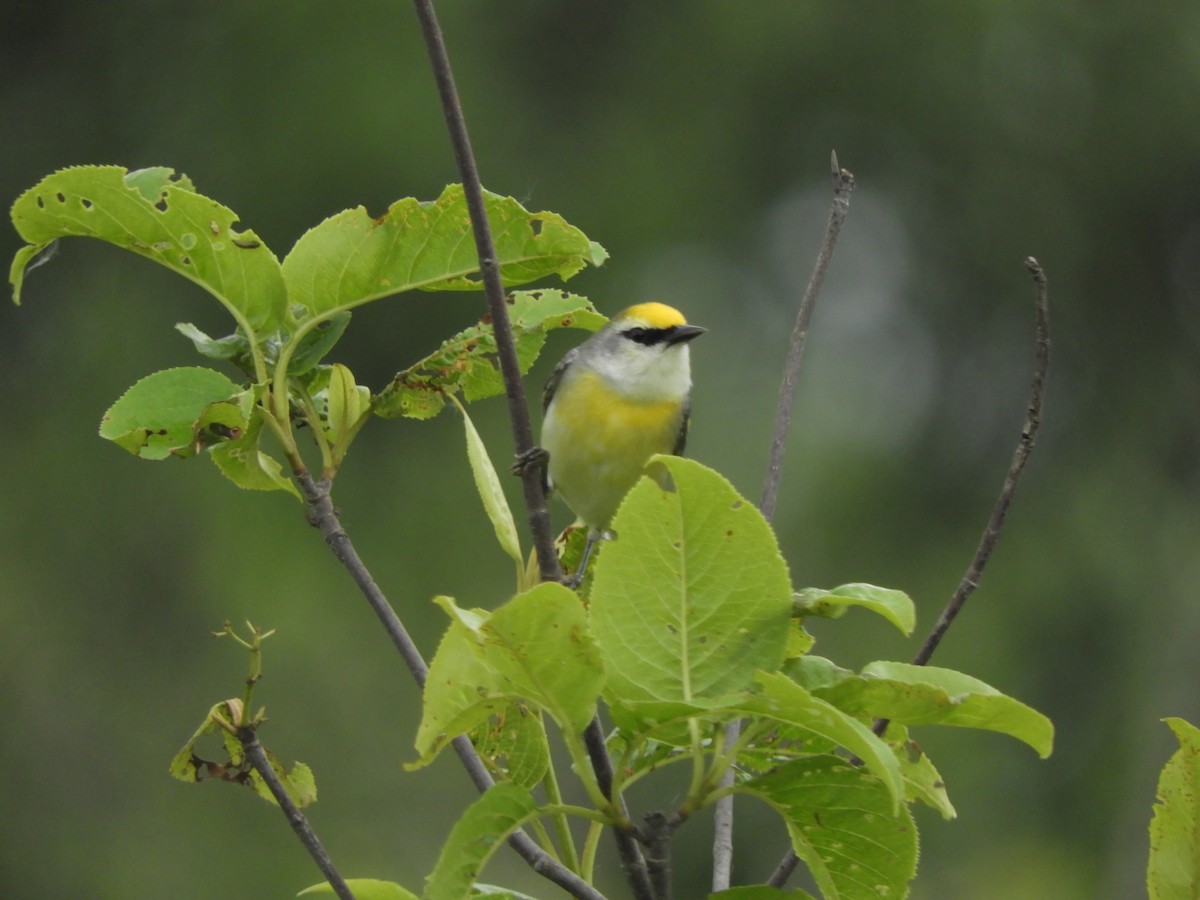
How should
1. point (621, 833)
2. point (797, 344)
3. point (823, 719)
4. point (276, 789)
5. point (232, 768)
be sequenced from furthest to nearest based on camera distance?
point (797, 344), point (232, 768), point (276, 789), point (621, 833), point (823, 719)

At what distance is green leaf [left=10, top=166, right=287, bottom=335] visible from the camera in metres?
1.45

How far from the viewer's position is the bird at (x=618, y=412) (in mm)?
3365

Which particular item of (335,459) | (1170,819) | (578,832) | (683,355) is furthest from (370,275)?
(578,832)

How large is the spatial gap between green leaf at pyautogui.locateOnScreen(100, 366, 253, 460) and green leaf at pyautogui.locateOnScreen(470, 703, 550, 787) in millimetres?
388

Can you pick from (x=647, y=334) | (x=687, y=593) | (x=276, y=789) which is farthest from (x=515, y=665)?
(x=647, y=334)

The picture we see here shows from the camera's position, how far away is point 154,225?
146cm

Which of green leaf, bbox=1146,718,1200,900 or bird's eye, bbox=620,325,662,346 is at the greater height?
bird's eye, bbox=620,325,662,346

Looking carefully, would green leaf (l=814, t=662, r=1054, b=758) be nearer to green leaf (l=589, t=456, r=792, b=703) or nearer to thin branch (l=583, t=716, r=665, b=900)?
green leaf (l=589, t=456, r=792, b=703)

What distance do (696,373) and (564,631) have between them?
7.26 metres

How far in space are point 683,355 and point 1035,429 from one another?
204 centimetres

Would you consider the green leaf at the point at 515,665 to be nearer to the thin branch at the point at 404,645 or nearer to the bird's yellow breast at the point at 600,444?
the thin branch at the point at 404,645

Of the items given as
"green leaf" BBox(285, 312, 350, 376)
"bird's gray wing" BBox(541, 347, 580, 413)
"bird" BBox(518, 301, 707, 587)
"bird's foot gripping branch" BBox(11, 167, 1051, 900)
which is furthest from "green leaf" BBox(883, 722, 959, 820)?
"bird's gray wing" BBox(541, 347, 580, 413)

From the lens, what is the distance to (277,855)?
7.75 m

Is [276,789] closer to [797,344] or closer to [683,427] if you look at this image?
[797,344]
